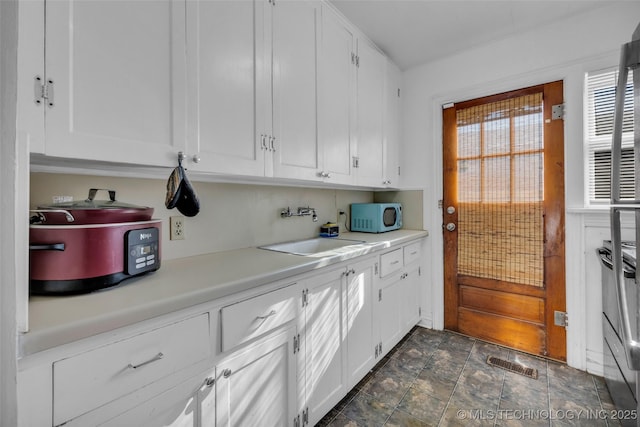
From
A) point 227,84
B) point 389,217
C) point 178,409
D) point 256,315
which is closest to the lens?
point 178,409

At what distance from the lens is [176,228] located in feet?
4.58

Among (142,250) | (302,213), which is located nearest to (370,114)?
(302,213)

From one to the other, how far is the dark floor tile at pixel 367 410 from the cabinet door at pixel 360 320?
4.1 inches

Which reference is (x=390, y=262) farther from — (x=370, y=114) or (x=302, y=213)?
(x=370, y=114)

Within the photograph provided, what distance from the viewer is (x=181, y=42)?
1.08 m

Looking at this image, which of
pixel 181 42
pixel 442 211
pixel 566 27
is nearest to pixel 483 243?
pixel 442 211

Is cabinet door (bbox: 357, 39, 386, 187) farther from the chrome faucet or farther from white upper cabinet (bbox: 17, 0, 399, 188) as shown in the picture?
the chrome faucet

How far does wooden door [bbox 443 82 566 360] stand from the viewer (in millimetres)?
2107

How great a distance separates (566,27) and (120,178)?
3066mm

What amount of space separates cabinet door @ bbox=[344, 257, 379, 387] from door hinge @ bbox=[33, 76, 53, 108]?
1.40m

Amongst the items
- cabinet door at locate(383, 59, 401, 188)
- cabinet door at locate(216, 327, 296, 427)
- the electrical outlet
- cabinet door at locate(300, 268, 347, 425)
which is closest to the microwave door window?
cabinet door at locate(383, 59, 401, 188)

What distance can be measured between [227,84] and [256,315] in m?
1.00

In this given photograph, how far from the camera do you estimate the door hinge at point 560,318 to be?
2064 millimetres

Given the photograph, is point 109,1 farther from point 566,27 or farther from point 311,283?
point 566,27
